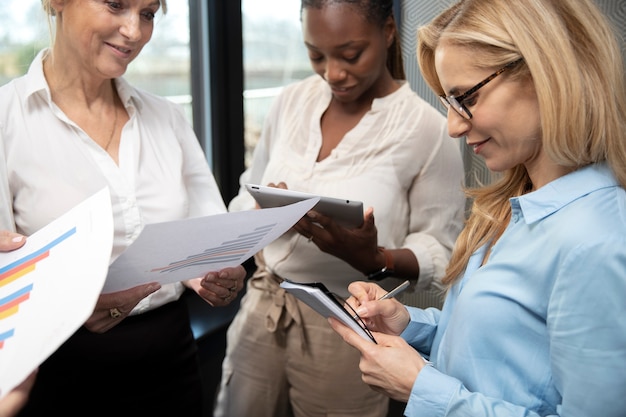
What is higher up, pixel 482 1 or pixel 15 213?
pixel 482 1

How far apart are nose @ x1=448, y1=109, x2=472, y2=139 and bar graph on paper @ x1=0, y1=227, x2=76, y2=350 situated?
0.68 meters

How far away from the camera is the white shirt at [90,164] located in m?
1.34

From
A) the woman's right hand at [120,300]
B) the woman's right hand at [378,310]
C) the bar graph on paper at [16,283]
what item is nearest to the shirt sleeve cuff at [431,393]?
the woman's right hand at [378,310]

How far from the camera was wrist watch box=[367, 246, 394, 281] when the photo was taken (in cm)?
166

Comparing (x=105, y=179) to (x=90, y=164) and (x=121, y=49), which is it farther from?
(x=121, y=49)

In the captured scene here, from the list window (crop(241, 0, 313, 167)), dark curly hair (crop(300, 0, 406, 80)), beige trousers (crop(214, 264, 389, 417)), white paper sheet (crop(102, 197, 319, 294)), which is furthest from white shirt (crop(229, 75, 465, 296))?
window (crop(241, 0, 313, 167))

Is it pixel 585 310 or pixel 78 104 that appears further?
pixel 78 104

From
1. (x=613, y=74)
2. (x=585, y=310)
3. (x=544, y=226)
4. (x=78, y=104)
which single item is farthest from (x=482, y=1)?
(x=78, y=104)

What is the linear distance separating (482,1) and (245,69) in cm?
193

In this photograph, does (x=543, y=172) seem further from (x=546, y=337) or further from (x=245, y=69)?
(x=245, y=69)

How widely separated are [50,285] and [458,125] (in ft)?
2.40

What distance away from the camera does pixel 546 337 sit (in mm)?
1002

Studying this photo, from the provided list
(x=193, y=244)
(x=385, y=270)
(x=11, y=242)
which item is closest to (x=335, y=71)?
(x=385, y=270)

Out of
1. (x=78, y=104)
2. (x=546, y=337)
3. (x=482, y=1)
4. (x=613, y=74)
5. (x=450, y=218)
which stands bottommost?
(x=450, y=218)
